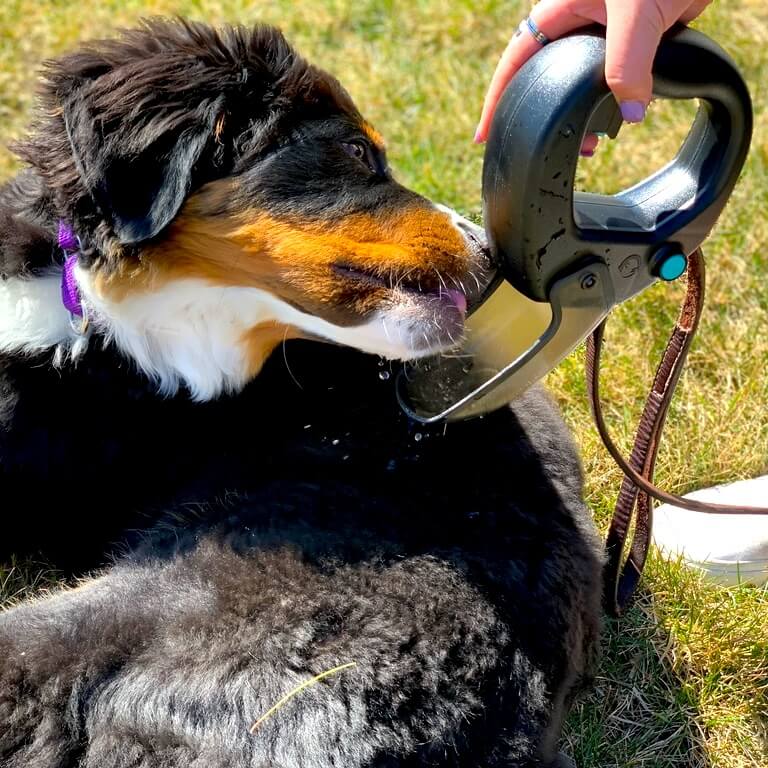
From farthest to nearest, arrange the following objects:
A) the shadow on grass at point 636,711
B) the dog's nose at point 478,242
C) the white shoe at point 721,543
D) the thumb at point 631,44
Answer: the white shoe at point 721,543 < the shadow on grass at point 636,711 < the dog's nose at point 478,242 < the thumb at point 631,44

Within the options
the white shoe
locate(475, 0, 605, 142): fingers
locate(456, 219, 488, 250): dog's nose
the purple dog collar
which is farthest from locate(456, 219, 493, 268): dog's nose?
the white shoe

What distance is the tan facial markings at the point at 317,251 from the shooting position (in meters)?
2.50

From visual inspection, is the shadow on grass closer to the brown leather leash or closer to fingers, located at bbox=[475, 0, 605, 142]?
the brown leather leash

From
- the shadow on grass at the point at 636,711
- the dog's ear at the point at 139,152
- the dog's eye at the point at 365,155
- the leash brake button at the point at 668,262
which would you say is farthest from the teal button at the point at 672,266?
the shadow on grass at the point at 636,711

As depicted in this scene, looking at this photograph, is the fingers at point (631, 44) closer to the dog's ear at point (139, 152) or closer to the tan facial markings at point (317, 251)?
the tan facial markings at point (317, 251)

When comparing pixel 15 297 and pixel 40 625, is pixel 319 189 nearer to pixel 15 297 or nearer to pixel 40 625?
pixel 15 297

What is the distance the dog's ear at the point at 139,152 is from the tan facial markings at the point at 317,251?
11 centimetres

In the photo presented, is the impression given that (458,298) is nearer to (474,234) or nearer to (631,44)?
(474,234)

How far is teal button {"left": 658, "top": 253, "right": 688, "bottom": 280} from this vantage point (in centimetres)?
238

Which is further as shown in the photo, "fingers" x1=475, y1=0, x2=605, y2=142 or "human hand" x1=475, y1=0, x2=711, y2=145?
"fingers" x1=475, y1=0, x2=605, y2=142

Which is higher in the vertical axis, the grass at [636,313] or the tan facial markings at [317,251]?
the tan facial markings at [317,251]

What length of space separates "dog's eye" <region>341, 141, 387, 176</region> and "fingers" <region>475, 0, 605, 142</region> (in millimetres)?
359

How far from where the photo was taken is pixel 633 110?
2.15m

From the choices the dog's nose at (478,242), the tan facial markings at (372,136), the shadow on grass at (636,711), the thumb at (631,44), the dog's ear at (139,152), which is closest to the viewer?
the thumb at (631,44)
